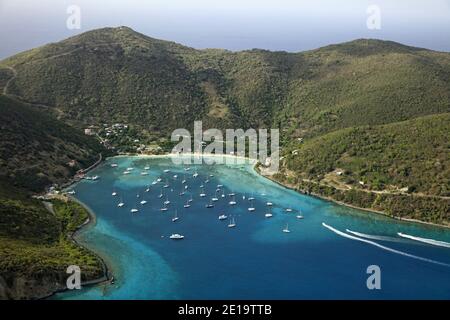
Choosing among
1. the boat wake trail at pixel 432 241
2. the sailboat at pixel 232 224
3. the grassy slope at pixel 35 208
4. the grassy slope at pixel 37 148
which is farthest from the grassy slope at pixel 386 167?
the grassy slope at pixel 35 208

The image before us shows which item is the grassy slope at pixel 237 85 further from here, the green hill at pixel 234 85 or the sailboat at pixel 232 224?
the sailboat at pixel 232 224

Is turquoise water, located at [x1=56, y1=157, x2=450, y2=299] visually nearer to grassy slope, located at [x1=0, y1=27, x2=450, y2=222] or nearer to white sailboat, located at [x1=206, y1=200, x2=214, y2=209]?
white sailboat, located at [x1=206, y1=200, x2=214, y2=209]

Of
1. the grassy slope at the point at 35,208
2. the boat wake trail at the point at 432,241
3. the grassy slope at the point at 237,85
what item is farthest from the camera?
the grassy slope at the point at 237,85

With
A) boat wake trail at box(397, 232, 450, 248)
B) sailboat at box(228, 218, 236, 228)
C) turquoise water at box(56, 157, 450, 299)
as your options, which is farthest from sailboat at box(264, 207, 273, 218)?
boat wake trail at box(397, 232, 450, 248)

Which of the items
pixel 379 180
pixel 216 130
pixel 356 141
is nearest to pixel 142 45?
pixel 216 130

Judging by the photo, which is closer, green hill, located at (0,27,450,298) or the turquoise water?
the turquoise water

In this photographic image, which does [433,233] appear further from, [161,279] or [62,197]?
[62,197]

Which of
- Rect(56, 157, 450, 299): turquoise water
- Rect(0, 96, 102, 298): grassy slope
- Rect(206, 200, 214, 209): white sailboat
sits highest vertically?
Rect(0, 96, 102, 298): grassy slope

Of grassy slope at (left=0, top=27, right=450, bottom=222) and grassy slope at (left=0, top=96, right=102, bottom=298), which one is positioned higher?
grassy slope at (left=0, top=27, right=450, bottom=222)
